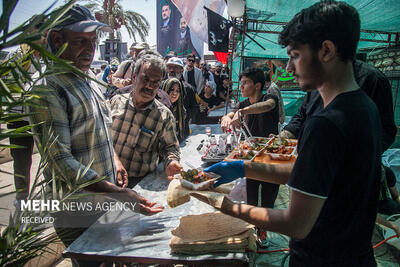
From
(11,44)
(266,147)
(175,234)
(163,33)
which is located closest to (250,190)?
(266,147)

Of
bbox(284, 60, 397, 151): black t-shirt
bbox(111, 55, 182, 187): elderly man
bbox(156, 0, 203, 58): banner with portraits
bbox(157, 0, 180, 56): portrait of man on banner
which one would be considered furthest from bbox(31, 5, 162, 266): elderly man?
bbox(157, 0, 180, 56): portrait of man on banner

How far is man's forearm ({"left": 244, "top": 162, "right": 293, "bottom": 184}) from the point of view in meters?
1.37

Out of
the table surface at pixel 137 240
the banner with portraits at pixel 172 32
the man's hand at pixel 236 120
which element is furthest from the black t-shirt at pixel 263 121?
the banner with portraits at pixel 172 32

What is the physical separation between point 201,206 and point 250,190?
1.56m

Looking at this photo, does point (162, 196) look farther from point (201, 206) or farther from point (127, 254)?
point (127, 254)

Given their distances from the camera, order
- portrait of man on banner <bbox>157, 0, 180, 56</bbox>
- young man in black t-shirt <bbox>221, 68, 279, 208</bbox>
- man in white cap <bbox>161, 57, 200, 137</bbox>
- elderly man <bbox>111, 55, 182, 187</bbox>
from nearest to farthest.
Answer: elderly man <bbox>111, 55, 182, 187</bbox> → young man in black t-shirt <bbox>221, 68, 279, 208</bbox> → man in white cap <bbox>161, 57, 200, 137</bbox> → portrait of man on banner <bbox>157, 0, 180, 56</bbox>

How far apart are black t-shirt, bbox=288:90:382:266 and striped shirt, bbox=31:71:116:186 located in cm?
101

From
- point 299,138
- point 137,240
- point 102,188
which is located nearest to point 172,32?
point 102,188

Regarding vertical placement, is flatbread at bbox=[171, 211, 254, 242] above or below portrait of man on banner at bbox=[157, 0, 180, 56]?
below

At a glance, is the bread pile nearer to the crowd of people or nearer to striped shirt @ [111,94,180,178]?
the crowd of people

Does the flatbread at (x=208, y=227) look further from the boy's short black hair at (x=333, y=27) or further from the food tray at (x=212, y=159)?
the food tray at (x=212, y=159)

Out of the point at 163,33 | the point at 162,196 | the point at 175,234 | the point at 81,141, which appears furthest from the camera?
the point at 163,33

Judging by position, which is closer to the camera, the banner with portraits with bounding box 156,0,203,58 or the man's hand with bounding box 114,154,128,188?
the man's hand with bounding box 114,154,128,188

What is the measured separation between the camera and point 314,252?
106cm
